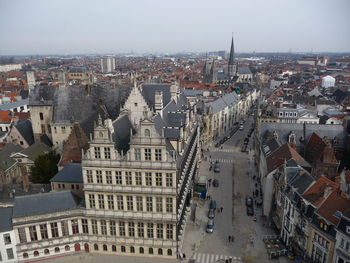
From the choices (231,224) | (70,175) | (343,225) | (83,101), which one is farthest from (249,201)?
(83,101)

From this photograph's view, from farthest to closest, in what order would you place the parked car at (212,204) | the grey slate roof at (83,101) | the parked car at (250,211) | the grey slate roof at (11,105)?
1. the grey slate roof at (11,105)
2. the grey slate roof at (83,101)
3. the parked car at (212,204)
4. the parked car at (250,211)

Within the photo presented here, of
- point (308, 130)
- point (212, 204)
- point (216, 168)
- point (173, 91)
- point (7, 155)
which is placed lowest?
point (212, 204)

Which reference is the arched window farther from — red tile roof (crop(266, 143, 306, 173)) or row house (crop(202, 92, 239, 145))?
row house (crop(202, 92, 239, 145))

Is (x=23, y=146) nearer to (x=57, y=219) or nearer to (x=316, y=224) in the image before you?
(x=57, y=219)

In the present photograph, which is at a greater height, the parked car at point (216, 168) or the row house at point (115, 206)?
the row house at point (115, 206)

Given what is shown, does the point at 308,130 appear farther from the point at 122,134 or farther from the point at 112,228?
the point at 112,228

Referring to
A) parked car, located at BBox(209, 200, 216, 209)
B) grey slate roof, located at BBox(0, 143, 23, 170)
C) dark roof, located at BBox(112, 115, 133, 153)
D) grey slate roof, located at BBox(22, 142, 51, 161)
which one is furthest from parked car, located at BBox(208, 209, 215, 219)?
grey slate roof, located at BBox(0, 143, 23, 170)

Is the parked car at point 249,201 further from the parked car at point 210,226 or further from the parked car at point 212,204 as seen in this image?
the parked car at point 210,226

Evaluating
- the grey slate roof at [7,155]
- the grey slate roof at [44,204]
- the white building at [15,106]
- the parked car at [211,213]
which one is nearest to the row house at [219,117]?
the parked car at [211,213]
